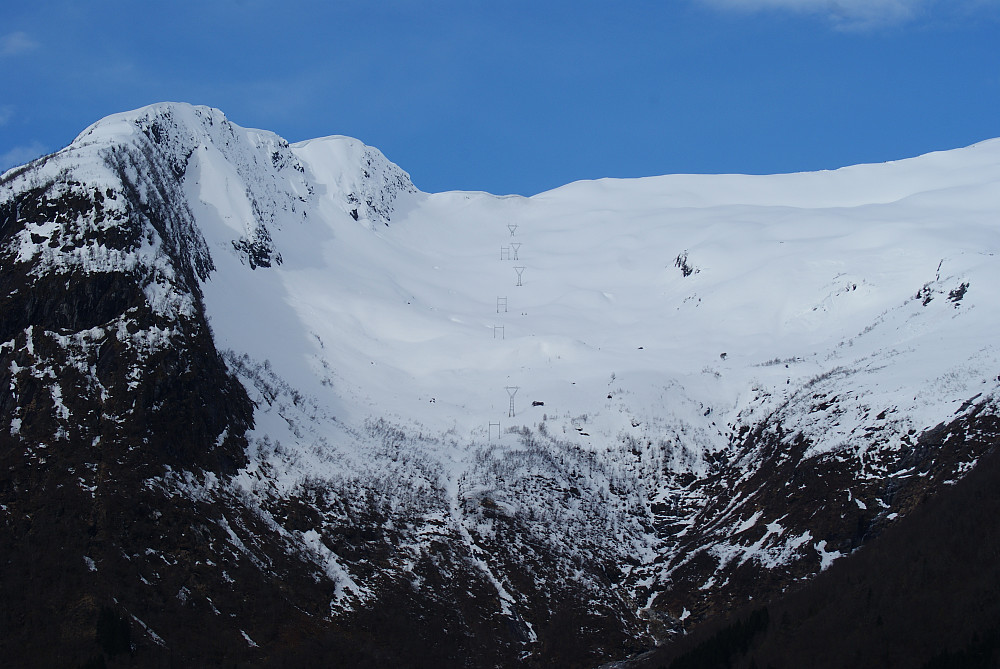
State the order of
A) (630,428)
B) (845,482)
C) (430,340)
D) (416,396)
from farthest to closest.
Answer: (430,340)
(416,396)
(630,428)
(845,482)

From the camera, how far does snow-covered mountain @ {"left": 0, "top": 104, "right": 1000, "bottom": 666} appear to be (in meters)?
65.3

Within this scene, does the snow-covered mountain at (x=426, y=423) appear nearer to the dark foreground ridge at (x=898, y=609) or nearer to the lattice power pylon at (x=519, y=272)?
the dark foreground ridge at (x=898, y=609)

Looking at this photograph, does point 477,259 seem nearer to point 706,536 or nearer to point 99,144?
point 99,144

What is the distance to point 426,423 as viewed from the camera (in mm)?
88500

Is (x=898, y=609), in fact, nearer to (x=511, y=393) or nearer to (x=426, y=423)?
(x=426, y=423)

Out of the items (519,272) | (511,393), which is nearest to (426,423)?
(511,393)

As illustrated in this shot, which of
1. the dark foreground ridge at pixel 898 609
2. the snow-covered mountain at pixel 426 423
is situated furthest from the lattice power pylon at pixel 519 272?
the dark foreground ridge at pixel 898 609

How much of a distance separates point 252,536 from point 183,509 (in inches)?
180

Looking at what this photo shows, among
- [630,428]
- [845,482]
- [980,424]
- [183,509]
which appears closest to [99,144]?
[183,509]

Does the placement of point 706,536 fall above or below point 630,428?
below

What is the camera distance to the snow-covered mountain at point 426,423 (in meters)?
65.3

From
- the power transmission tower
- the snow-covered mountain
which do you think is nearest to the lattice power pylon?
the snow-covered mountain

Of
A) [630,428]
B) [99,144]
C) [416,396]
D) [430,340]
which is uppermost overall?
[99,144]

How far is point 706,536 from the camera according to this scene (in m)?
76.1
